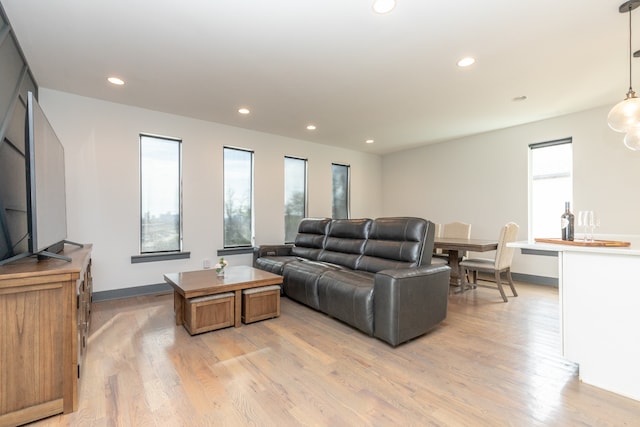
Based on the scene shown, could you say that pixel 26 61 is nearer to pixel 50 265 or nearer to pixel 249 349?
pixel 50 265

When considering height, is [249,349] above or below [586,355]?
below

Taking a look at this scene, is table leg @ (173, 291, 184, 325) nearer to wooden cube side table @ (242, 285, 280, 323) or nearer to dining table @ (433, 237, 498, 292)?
wooden cube side table @ (242, 285, 280, 323)

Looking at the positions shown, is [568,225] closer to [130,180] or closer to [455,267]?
[455,267]

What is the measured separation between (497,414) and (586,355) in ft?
2.95

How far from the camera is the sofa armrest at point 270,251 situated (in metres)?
4.51

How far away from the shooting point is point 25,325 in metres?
1.51

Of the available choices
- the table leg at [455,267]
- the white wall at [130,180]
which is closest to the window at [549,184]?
the table leg at [455,267]

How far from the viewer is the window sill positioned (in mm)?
3961

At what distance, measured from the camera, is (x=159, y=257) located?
13.5ft

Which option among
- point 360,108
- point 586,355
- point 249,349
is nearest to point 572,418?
point 586,355

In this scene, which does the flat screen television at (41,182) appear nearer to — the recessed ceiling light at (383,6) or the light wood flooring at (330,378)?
the light wood flooring at (330,378)

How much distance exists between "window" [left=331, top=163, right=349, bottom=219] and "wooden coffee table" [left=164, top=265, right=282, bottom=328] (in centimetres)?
335

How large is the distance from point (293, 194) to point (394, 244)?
293 cm

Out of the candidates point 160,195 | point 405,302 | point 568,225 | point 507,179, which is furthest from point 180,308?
point 507,179
